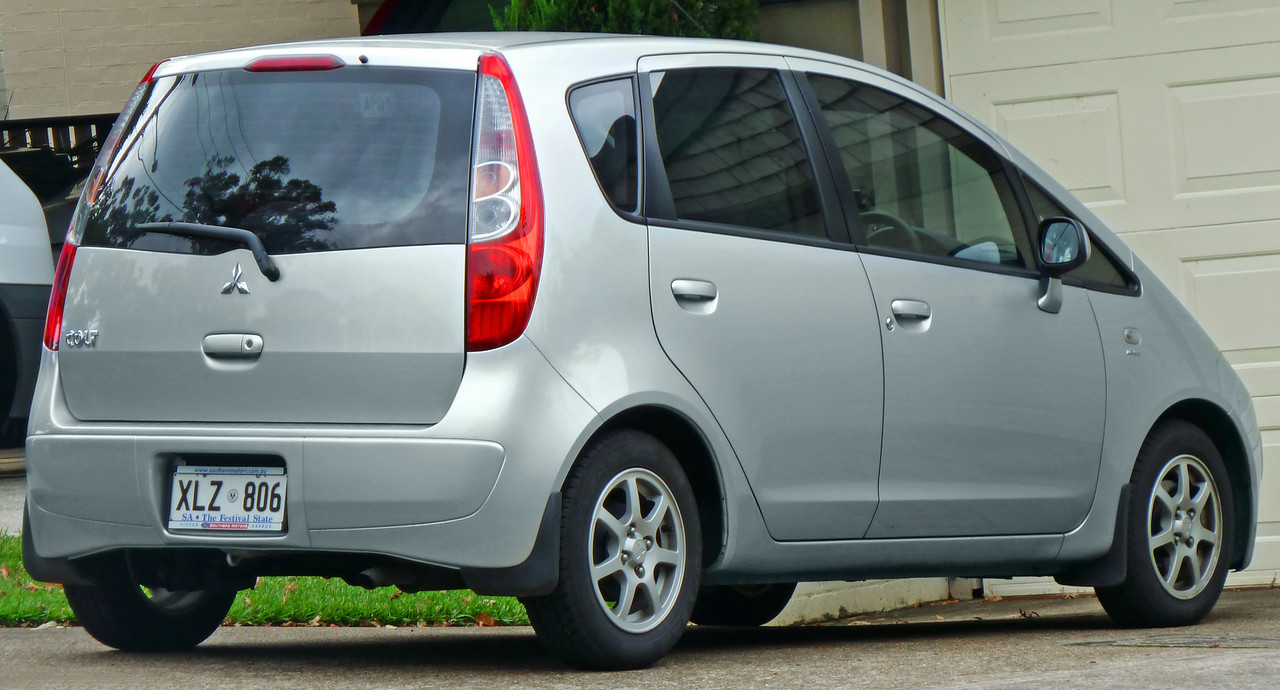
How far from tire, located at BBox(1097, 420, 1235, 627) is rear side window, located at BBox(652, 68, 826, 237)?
1603 mm

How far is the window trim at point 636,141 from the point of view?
14.5 ft

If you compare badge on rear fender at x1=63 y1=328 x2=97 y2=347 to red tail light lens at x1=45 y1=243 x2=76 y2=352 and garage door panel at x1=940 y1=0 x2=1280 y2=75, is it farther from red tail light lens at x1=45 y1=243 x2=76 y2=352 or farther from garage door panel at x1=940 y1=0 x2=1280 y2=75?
garage door panel at x1=940 y1=0 x2=1280 y2=75

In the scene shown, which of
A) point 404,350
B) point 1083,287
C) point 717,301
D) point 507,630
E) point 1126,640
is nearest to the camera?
point 404,350

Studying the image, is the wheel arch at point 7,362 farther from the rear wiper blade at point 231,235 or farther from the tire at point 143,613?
the rear wiper blade at point 231,235

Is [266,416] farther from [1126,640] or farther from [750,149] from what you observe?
[1126,640]

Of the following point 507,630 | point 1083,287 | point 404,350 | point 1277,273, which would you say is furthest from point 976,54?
point 404,350

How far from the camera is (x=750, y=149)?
192 inches

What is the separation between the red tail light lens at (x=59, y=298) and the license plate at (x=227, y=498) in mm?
562

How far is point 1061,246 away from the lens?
5.59 m

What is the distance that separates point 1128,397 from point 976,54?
3.26 m

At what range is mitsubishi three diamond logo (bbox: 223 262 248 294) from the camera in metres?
4.31

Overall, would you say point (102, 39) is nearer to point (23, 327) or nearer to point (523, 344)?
point (23, 327)

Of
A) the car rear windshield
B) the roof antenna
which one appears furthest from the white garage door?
the car rear windshield

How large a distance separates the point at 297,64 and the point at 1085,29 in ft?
16.5
